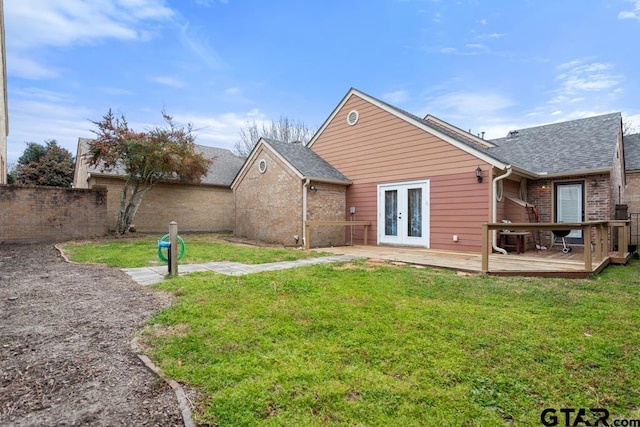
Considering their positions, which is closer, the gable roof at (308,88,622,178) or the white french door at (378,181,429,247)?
the gable roof at (308,88,622,178)

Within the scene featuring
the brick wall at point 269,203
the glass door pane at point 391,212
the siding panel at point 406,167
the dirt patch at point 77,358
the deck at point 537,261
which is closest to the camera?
the dirt patch at point 77,358

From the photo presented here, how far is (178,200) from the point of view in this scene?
58.6 feet

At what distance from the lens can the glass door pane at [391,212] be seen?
11484 millimetres

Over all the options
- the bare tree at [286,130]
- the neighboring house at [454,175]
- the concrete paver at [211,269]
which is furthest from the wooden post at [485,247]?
the bare tree at [286,130]

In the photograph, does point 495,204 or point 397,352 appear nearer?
point 397,352

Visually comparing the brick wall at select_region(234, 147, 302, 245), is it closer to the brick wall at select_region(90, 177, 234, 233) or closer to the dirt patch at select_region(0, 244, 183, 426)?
the brick wall at select_region(90, 177, 234, 233)

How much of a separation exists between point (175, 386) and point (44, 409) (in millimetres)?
769

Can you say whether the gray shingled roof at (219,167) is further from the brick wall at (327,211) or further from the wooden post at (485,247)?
the wooden post at (485,247)

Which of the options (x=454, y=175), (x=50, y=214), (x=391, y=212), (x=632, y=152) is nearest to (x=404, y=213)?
(x=391, y=212)

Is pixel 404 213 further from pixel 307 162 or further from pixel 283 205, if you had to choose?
pixel 283 205

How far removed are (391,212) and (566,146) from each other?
7081mm

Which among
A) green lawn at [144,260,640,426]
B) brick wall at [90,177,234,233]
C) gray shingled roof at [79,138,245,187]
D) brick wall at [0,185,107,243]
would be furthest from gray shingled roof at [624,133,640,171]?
brick wall at [0,185,107,243]

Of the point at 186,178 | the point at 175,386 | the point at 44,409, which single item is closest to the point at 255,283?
the point at 175,386

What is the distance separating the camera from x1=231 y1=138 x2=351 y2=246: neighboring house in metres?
11.5
